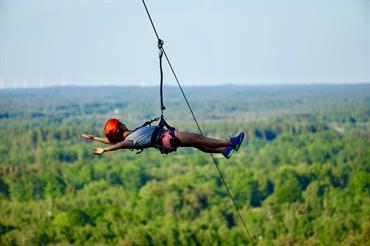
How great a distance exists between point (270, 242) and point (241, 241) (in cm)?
181

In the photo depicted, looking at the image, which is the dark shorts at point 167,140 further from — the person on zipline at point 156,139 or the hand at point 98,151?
the hand at point 98,151

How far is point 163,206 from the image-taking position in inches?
2830

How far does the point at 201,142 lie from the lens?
1227 cm

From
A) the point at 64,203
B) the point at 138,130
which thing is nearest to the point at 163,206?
the point at 64,203

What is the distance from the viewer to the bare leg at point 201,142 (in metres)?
12.2

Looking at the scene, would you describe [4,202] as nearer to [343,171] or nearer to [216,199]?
[216,199]

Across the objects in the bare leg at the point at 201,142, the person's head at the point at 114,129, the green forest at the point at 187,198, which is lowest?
the green forest at the point at 187,198

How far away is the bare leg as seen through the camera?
12211 mm

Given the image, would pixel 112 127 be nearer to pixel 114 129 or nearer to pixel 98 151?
pixel 114 129

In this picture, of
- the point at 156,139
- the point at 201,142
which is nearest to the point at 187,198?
the point at 201,142

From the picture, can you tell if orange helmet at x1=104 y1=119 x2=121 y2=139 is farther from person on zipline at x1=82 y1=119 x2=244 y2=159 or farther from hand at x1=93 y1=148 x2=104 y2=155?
hand at x1=93 y1=148 x2=104 y2=155

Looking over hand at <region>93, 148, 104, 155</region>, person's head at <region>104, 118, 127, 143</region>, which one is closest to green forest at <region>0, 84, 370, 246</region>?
person's head at <region>104, 118, 127, 143</region>

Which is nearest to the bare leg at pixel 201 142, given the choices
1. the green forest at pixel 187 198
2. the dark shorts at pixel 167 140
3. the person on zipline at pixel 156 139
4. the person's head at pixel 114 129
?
the person on zipline at pixel 156 139

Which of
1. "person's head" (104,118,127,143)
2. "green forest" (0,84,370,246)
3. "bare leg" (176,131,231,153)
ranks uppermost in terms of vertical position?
"person's head" (104,118,127,143)
